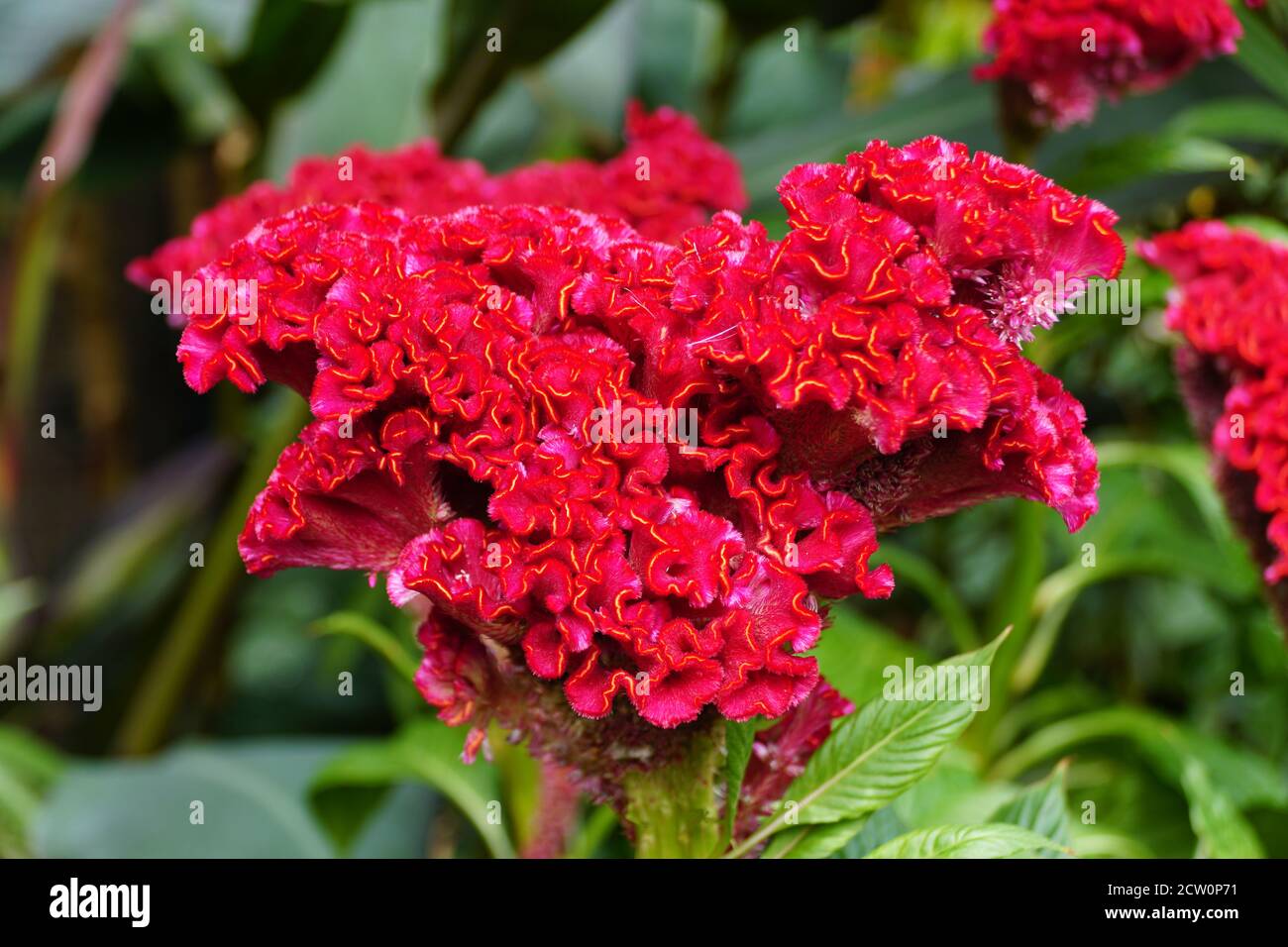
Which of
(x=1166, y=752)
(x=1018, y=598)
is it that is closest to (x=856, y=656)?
(x=1018, y=598)

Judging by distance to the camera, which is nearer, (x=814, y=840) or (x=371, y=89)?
(x=814, y=840)

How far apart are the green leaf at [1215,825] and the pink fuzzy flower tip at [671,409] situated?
1.35ft

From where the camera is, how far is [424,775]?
1267 millimetres

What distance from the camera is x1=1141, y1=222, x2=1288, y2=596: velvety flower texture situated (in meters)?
0.94

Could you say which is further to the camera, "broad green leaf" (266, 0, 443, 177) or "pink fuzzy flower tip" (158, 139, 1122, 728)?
"broad green leaf" (266, 0, 443, 177)

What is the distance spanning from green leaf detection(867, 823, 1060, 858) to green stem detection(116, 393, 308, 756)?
3.69ft

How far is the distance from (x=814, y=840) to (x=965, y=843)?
97 millimetres

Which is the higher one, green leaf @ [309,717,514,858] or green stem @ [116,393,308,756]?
green stem @ [116,393,308,756]

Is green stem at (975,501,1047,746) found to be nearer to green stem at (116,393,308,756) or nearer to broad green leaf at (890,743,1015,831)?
broad green leaf at (890,743,1015,831)

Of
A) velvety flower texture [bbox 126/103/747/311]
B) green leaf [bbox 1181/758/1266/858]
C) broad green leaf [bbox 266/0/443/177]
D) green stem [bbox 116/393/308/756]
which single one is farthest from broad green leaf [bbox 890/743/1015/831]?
broad green leaf [bbox 266/0/443/177]

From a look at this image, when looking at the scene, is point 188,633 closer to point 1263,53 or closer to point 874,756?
point 874,756
